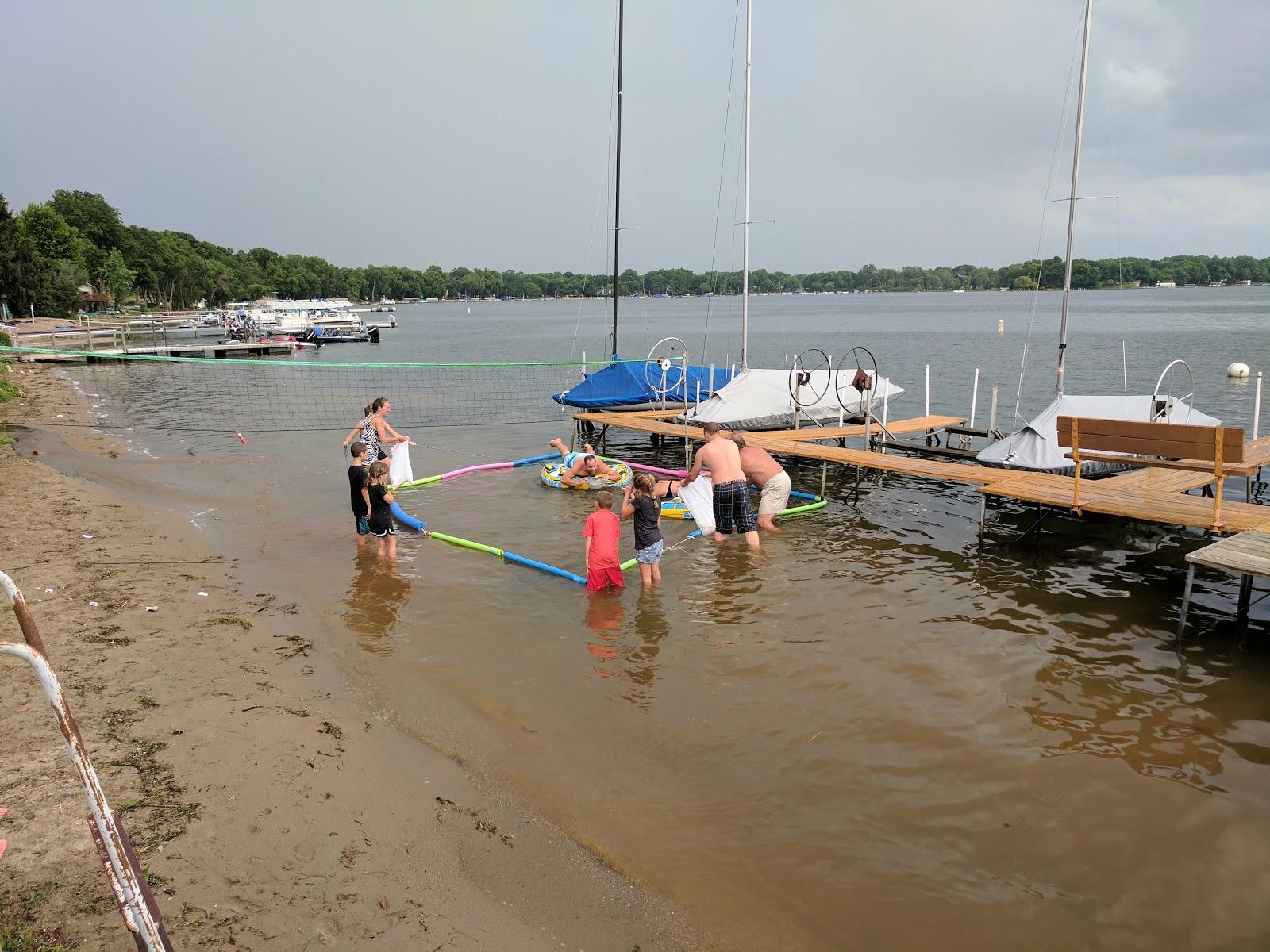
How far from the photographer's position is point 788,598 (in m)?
9.83

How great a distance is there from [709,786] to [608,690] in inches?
66.9

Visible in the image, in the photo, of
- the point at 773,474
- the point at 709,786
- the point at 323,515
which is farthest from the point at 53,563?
the point at 773,474

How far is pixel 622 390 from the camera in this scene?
22.0 meters

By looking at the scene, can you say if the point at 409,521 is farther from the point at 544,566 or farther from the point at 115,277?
the point at 115,277

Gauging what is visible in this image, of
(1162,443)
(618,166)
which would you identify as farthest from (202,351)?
(1162,443)

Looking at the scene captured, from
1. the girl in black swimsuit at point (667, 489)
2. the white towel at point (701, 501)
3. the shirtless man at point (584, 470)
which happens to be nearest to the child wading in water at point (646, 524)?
the white towel at point (701, 501)

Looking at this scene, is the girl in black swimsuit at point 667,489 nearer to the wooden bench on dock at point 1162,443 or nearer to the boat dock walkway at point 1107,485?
the boat dock walkway at point 1107,485

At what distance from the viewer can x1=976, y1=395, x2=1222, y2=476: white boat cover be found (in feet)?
44.8

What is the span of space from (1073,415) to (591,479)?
9.01 metres

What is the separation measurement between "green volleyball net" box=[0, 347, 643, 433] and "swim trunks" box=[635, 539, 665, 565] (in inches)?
538

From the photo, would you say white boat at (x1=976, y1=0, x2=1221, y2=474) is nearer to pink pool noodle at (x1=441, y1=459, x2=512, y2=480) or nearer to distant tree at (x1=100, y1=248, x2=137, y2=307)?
pink pool noodle at (x1=441, y1=459, x2=512, y2=480)

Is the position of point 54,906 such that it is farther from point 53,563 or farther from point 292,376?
point 292,376

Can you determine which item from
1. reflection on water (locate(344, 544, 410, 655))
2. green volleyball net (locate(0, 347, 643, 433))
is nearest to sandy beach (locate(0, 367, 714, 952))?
reflection on water (locate(344, 544, 410, 655))

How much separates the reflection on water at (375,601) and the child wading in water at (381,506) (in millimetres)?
326
